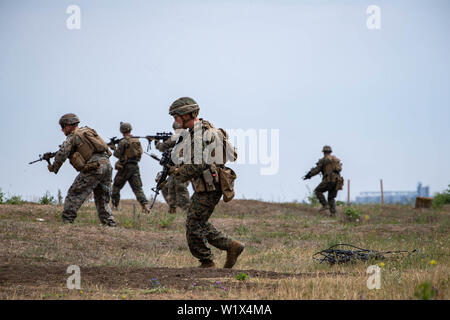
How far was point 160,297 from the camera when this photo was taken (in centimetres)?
609

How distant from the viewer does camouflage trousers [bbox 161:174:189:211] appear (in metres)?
16.2

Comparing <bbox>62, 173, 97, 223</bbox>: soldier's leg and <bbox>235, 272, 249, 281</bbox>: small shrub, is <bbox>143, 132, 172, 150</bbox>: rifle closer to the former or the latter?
<bbox>62, 173, 97, 223</bbox>: soldier's leg

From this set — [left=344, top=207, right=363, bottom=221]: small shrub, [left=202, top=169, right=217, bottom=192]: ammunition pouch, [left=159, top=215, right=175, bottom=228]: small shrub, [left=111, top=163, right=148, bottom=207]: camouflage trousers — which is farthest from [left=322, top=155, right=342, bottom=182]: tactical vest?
[left=202, top=169, right=217, bottom=192]: ammunition pouch

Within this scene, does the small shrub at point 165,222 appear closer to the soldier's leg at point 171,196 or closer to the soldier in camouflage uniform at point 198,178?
the soldier's leg at point 171,196

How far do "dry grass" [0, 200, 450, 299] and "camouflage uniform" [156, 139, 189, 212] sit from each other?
1135 millimetres

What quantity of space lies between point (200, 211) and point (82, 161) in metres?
4.52

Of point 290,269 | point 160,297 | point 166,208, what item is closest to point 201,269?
point 290,269

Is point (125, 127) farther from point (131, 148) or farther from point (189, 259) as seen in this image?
point (189, 259)

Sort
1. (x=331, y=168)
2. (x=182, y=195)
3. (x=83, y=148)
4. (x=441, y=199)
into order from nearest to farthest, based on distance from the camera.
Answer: (x=83, y=148), (x=182, y=195), (x=331, y=168), (x=441, y=199)

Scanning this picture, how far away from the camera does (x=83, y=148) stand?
39.2 feet

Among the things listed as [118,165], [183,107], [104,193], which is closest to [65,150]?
[104,193]

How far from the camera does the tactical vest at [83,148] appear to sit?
39.0ft

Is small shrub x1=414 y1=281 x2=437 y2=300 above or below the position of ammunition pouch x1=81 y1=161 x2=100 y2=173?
below
